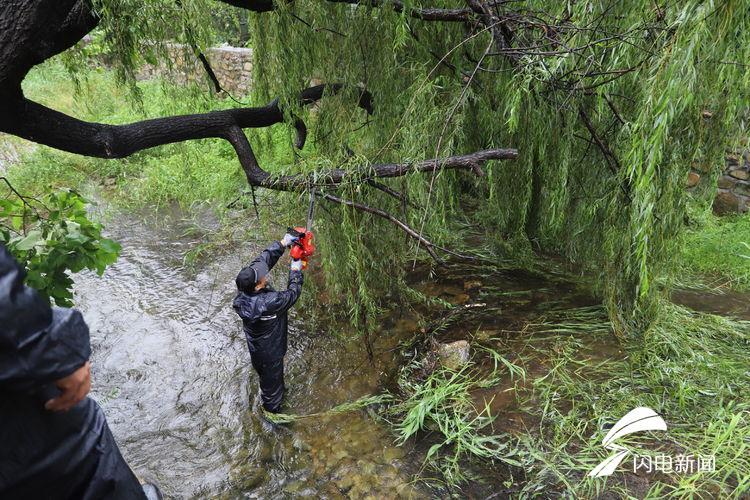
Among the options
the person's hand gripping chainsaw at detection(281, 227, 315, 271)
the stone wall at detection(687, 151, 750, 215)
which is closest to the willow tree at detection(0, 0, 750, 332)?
the person's hand gripping chainsaw at detection(281, 227, 315, 271)

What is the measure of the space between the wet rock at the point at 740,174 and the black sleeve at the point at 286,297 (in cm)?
538

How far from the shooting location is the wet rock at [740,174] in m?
5.36

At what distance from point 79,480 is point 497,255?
416cm

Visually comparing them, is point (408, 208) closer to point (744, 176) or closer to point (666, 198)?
point (666, 198)

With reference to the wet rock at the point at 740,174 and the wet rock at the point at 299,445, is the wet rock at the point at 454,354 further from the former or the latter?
the wet rock at the point at 740,174

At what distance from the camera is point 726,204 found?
18.3ft

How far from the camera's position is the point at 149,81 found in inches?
429

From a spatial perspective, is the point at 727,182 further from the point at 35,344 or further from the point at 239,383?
the point at 35,344

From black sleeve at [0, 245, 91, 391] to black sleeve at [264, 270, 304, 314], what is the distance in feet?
6.57

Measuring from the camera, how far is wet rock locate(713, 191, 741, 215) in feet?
18.1

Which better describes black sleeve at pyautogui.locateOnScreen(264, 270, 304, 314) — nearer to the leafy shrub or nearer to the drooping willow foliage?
the drooping willow foliage

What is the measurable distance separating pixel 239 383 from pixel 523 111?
3.23 m

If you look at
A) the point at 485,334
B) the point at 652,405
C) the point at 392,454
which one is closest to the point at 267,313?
the point at 392,454

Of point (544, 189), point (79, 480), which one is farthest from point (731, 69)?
point (79, 480)
